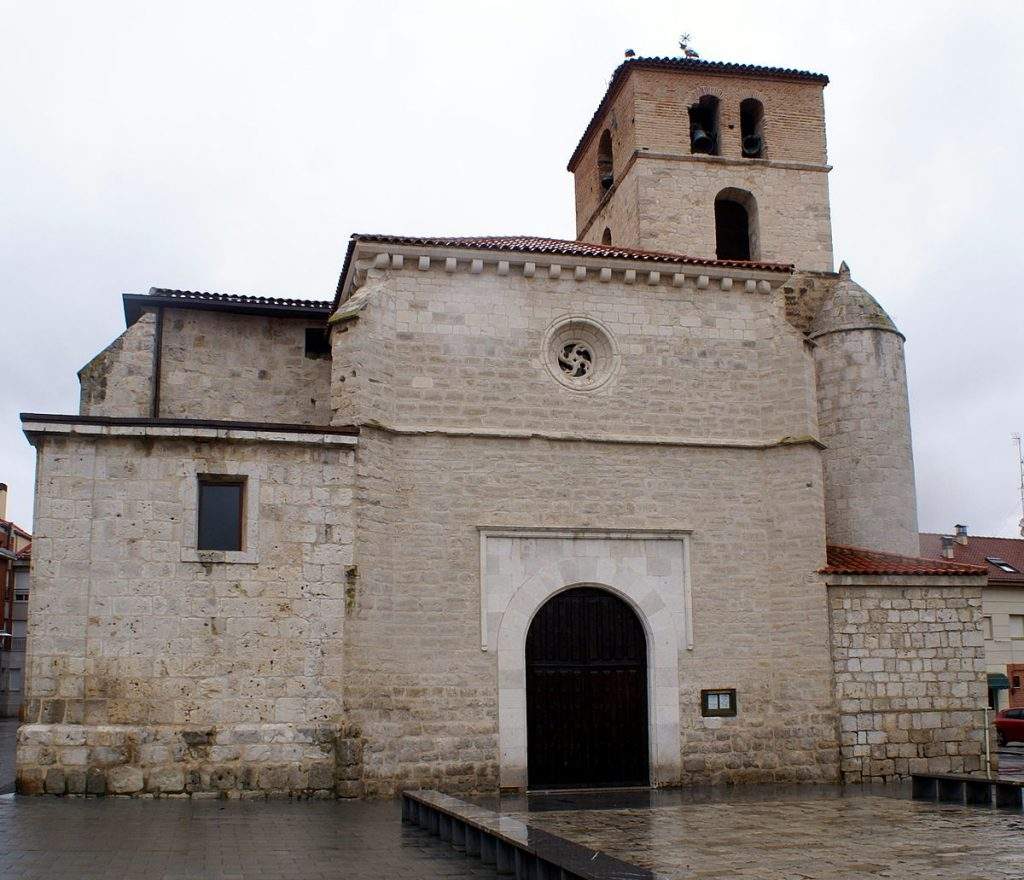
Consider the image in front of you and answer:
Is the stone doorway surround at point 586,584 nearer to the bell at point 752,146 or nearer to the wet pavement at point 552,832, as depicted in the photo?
the wet pavement at point 552,832

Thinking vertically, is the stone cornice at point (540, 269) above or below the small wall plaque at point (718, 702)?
above

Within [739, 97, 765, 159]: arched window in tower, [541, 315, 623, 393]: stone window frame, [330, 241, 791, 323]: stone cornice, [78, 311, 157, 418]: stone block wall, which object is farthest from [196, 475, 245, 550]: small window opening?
[739, 97, 765, 159]: arched window in tower

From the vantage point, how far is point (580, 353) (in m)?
17.0

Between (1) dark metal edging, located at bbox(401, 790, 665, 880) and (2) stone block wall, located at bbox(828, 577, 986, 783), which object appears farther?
(2) stone block wall, located at bbox(828, 577, 986, 783)

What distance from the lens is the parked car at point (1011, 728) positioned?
91.5 feet

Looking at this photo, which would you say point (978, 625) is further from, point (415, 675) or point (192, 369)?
point (192, 369)

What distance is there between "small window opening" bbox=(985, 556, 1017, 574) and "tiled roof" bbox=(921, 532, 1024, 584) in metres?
0.14

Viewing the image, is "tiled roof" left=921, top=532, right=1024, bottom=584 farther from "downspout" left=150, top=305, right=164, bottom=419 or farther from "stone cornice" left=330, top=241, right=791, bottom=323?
"downspout" left=150, top=305, right=164, bottom=419

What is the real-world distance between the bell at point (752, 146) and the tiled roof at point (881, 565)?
9.73 metres

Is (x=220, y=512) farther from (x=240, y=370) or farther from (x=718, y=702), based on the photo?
(x=718, y=702)

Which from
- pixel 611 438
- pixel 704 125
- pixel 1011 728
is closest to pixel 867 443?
pixel 611 438

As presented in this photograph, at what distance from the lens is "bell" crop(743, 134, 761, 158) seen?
23828mm

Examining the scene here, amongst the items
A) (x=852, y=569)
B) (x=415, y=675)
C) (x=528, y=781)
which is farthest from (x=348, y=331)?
(x=852, y=569)

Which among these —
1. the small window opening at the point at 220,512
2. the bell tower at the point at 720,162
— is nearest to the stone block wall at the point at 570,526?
the small window opening at the point at 220,512
